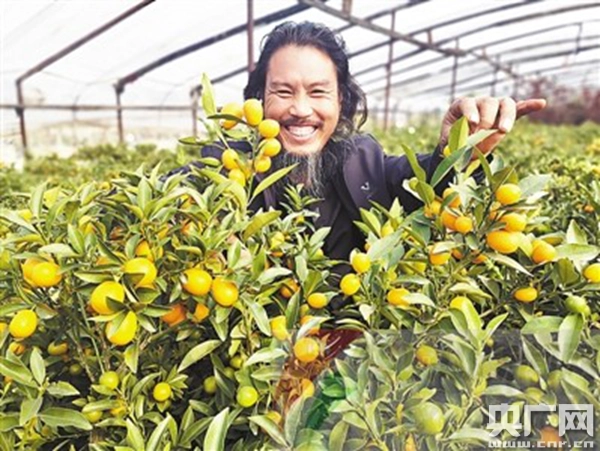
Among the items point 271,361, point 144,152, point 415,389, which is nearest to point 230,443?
point 271,361

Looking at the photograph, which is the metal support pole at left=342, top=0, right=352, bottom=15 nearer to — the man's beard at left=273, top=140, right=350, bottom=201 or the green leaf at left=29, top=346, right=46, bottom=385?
the man's beard at left=273, top=140, right=350, bottom=201

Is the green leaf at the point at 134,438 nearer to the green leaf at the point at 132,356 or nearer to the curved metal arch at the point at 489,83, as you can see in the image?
the green leaf at the point at 132,356

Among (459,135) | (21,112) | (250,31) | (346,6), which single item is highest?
(346,6)

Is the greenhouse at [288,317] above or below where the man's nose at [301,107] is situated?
below

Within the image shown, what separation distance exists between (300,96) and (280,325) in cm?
80

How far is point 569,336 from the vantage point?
592 millimetres

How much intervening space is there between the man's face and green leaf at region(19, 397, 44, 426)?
0.90 metres

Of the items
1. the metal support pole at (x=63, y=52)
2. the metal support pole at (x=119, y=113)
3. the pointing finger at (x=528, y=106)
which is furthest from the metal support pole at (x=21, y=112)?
the pointing finger at (x=528, y=106)

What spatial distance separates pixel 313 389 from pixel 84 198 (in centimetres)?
43

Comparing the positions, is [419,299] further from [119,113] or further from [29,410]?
[119,113]

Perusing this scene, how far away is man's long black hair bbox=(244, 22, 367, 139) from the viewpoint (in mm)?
1430

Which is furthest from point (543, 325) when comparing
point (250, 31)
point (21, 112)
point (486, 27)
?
point (486, 27)

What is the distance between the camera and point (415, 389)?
606 millimetres

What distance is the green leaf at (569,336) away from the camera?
583 millimetres
